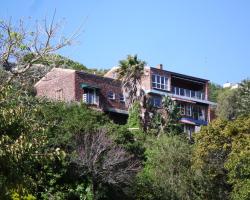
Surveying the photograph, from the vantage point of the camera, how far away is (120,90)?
205 feet

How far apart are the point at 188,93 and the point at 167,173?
117 ft

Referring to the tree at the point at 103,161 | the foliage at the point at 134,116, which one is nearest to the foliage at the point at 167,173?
the tree at the point at 103,161

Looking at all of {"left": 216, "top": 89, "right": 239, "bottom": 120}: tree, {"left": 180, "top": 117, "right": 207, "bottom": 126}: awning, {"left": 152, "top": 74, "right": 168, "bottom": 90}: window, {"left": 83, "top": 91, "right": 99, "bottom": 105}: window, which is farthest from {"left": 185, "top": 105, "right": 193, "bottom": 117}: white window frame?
{"left": 216, "top": 89, "right": 239, "bottom": 120}: tree

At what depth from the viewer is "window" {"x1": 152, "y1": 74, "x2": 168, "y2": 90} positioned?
66.2 metres

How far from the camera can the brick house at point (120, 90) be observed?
58.9m

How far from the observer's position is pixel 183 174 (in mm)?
34000

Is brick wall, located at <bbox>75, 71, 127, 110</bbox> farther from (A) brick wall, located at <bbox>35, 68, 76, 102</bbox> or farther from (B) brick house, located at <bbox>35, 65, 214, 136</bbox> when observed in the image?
(A) brick wall, located at <bbox>35, 68, 76, 102</bbox>

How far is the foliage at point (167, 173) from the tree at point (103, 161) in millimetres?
942

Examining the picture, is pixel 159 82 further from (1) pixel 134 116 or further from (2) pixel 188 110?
(1) pixel 134 116

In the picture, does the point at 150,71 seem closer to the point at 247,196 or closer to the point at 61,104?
the point at 61,104

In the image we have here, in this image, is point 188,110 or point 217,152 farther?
point 188,110

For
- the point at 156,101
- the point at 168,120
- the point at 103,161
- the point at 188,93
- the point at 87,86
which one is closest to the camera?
the point at 103,161

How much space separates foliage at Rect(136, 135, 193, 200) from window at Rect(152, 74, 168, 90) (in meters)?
28.7

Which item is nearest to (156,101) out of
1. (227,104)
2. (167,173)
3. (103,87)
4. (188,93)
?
(188,93)
